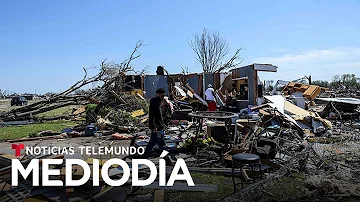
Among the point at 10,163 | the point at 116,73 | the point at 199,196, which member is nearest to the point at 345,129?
the point at 199,196

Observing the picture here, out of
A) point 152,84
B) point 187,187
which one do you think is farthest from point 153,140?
point 152,84

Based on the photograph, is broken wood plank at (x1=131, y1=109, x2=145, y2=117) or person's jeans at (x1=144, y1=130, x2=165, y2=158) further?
broken wood plank at (x1=131, y1=109, x2=145, y2=117)

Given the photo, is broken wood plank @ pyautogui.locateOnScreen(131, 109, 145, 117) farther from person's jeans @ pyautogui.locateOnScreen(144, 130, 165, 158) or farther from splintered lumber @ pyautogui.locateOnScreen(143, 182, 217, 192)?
splintered lumber @ pyautogui.locateOnScreen(143, 182, 217, 192)

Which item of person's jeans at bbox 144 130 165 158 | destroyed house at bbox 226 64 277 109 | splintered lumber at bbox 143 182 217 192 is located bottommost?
splintered lumber at bbox 143 182 217 192

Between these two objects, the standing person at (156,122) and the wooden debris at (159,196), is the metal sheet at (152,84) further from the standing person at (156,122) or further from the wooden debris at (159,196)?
the wooden debris at (159,196)

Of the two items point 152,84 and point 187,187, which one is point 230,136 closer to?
point 187,187

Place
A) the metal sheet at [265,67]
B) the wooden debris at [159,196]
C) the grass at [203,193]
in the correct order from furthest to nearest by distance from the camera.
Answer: the metal sheet at [265,67]
the grass at [203,193]
the wooden debris at [159,196]

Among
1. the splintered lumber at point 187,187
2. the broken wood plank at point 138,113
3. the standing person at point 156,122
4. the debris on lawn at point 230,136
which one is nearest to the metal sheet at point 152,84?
the debris on lawn at point 230,136

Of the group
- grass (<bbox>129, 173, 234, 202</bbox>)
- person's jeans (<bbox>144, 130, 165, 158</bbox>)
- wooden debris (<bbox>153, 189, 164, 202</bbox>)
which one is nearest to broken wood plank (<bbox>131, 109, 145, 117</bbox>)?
person's jeans (<bbox>144, 130, 165, 158</bbox>)

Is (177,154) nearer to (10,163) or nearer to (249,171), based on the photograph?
(249,171)

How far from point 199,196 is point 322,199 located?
1.99 metres

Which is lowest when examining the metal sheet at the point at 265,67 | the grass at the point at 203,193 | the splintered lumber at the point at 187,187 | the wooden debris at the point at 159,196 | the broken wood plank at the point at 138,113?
the grass at the point at 203,193

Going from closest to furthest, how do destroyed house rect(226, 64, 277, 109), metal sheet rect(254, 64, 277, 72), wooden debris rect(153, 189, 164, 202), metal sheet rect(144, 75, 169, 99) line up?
wooden debris rect(153, 189, 164, 202), metal sheet rect(254, 64, 277, 72), destroyed house rect(226, 64, 277, 109), metal sheet rect(144, 75, 169, 99)

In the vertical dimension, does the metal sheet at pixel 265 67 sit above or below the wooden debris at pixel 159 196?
above
